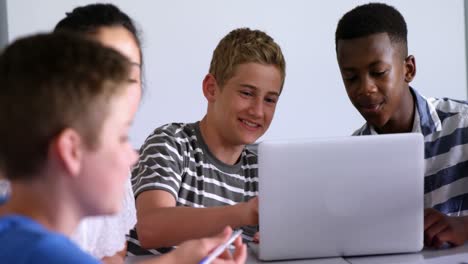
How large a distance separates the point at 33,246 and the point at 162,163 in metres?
1.02

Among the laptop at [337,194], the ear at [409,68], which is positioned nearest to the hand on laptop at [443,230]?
the laptop at [337,194]

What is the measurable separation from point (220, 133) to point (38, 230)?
3.89 feet

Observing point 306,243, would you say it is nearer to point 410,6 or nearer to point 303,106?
point 303,106

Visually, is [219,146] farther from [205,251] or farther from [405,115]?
[205,251]

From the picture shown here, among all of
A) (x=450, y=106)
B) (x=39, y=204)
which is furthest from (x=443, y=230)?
(x=39, y=204)

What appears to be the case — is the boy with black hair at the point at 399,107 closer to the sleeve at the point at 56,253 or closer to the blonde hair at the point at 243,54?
the blonde hair at the point at 243,54

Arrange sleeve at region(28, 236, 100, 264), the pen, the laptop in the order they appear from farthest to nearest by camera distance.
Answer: the laptop < the pen < sleeve at region(28, 236, 100, 264)

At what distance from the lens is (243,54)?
5.98 ft

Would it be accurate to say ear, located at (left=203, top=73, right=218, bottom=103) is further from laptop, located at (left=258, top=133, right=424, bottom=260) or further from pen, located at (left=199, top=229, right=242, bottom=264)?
pen, located at (left=199, top=229, right=242, bottom=264)

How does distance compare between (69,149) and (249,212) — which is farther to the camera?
(249,212)

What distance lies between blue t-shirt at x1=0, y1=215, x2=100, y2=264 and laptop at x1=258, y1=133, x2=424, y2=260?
2.10 ft

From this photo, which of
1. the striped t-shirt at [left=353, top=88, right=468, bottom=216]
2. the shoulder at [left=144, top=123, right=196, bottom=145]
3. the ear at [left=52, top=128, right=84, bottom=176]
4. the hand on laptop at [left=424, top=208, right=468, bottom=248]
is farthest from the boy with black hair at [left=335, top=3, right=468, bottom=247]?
the ear at [left=52, top=128, right=84, bottom=176]

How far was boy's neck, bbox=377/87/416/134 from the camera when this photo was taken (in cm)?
182

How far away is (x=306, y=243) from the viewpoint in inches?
51.6
